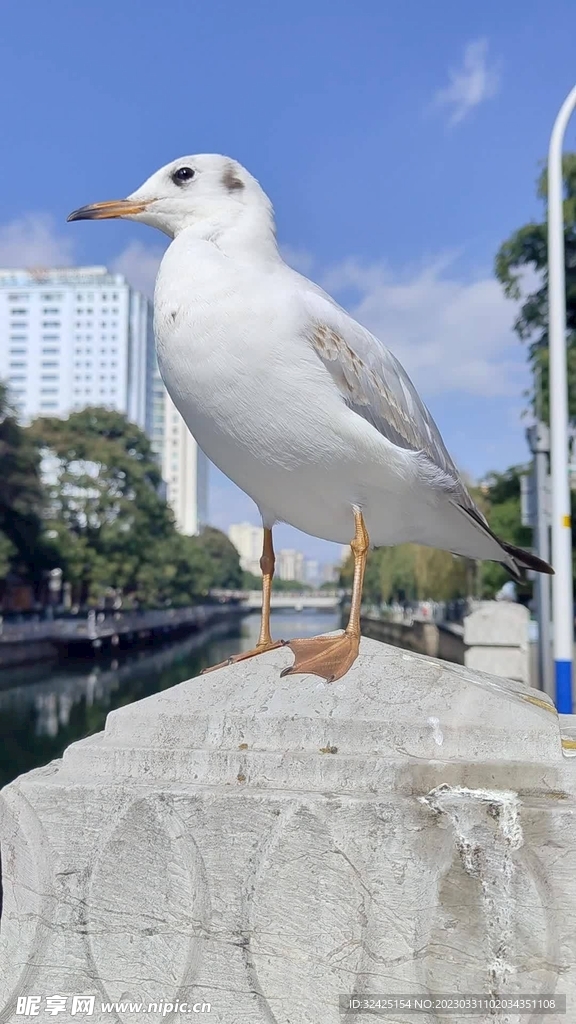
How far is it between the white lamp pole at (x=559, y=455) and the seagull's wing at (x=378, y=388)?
462 cm

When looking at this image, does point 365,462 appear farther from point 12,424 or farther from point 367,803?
point 12,424

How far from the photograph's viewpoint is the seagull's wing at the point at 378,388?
249 cm

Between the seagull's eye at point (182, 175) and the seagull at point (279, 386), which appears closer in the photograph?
the seagull at point (279, 386)

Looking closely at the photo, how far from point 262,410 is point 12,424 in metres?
23.3

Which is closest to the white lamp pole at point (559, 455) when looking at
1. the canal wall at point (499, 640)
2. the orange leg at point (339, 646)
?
the canal wall at point (499, 640)

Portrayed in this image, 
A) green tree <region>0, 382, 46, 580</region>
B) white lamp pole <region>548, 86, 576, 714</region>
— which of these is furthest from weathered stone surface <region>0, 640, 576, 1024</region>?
green tree <region>0, 382, 46, 580</region>

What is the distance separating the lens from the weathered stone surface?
1858 millimetres

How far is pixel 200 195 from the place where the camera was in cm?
271

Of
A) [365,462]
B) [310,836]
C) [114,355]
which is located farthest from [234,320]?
[114,355]

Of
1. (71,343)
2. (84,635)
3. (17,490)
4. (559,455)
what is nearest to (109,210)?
(559,455)

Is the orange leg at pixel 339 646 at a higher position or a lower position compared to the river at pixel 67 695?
higher

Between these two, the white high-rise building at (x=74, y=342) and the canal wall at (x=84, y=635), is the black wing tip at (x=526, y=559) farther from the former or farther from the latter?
the white high-rise building at (x=74, y=342)

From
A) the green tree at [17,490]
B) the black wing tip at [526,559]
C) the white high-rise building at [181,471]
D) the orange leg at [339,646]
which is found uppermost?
the white high-rise building at [181,471]

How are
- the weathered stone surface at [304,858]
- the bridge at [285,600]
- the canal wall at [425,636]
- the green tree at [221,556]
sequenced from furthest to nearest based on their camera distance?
the bridge at [285,600]
the green tree at [221,556]
the canal wall at [425,636]
the weathered stone surface at [304,858]
